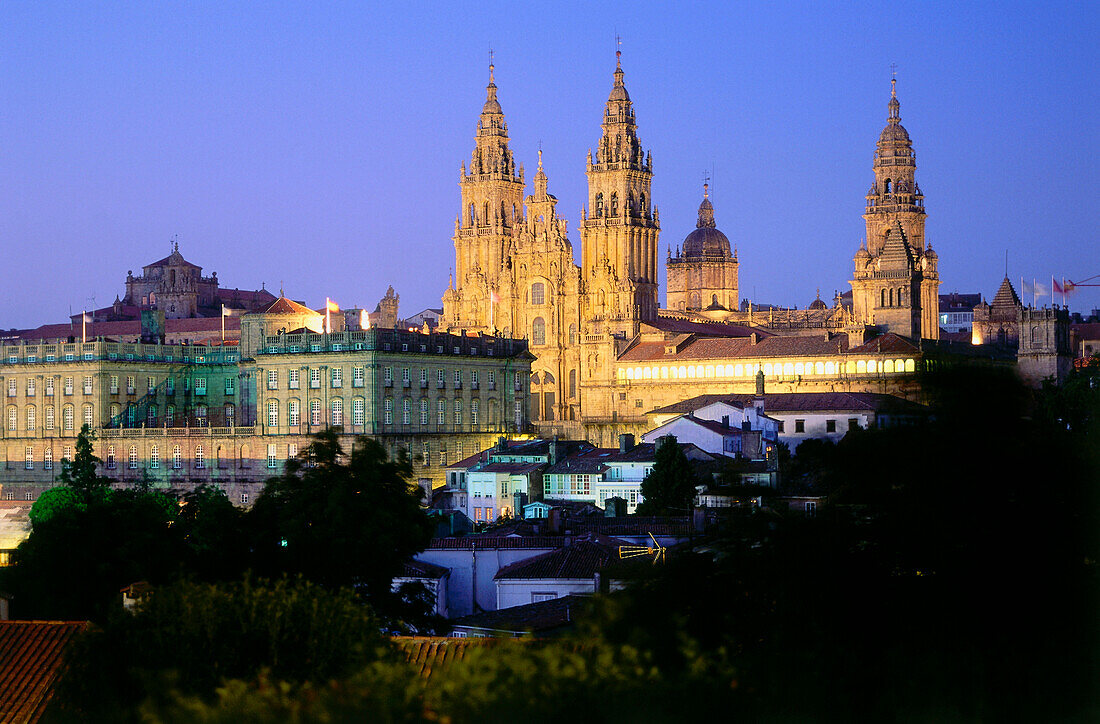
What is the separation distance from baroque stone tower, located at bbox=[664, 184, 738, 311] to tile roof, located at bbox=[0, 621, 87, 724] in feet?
526

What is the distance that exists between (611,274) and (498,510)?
189 feet

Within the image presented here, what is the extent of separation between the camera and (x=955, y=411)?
21.8m

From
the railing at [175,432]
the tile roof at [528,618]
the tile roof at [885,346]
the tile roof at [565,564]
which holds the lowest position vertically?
the tile roof at [528,618]

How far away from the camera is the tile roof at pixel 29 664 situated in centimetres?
2992

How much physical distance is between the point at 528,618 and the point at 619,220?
4330 inches

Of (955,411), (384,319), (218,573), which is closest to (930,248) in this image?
(384,319)

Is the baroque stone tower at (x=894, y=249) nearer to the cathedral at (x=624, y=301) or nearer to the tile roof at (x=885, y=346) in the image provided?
the cathedral at (x=624, y=301)

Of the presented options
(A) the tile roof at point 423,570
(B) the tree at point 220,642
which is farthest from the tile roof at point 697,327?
(B) the tree at point 220,642

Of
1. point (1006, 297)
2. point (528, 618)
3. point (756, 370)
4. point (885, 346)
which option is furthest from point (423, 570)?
Result: point (1006, 297)

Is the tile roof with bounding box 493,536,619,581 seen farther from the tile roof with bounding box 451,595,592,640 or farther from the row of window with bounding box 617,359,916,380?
the row of window with bounding box 617,359,916,380

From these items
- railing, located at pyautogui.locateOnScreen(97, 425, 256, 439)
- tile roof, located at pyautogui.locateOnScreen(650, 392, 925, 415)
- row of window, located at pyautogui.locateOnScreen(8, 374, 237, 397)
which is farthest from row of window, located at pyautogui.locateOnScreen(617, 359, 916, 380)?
railing, located at pyautogui.locateOnScreen(97, 425, 256, 439)

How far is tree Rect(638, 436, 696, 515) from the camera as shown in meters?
77.9

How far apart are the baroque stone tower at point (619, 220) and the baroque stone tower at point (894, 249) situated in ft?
67.3

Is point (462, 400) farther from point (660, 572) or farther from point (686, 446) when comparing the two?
point (660, 572)
